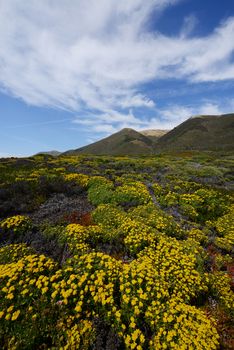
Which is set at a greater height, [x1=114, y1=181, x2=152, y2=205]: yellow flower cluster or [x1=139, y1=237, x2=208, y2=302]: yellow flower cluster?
[x1=114, y1=181, x2=152, y2=205]: yellow flower cluster

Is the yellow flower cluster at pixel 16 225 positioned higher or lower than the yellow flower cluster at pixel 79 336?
higher

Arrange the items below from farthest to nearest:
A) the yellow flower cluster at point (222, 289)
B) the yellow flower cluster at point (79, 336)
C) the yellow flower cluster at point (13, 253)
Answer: the yellow flower cluster at point (13, 253) < the yellow flower cluster at point (222, 289) < the yellow flower cluster at point (79, 336)

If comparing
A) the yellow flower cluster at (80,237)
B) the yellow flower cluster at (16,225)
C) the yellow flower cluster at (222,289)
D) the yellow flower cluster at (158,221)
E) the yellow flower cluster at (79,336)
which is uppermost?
the yellow flower cluster at (16,225)

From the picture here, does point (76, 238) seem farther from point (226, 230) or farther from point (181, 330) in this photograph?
point (226, 230)

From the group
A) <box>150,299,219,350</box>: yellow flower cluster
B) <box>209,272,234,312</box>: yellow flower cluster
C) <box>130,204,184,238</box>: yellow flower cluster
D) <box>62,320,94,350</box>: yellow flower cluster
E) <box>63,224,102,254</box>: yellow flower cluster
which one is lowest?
<box>209,272,234,312</box>: yellow flower cluster

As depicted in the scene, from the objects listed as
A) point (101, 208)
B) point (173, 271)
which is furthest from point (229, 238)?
point (101, 208)

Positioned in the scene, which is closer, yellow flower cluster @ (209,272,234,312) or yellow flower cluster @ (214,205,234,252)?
yellow flower cluster @ (209,272,234,312)

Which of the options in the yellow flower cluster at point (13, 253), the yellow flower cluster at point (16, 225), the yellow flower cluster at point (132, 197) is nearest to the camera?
the yellow flower cluster at point (13, 253)

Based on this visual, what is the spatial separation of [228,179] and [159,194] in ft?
43.6

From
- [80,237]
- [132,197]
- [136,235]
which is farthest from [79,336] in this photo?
[132,197]

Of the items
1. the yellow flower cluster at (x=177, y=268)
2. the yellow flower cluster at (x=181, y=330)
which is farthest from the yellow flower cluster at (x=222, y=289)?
the yellow flower cluster at (x=181, y=330)

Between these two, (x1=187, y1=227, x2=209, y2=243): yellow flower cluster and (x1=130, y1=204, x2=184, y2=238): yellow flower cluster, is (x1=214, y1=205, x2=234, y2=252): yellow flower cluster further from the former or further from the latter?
(x1=130, y1=204, x2=184, y2=238): yellow flower cluster

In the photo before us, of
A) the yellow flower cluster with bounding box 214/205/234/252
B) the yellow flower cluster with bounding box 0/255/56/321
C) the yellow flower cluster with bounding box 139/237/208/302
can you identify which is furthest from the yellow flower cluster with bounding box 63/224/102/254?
the yellow flower cluster with bounding box 214/205/234/252

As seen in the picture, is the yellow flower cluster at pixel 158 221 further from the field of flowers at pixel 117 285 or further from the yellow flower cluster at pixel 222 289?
the yellow flower cluster at pixel 222 289
